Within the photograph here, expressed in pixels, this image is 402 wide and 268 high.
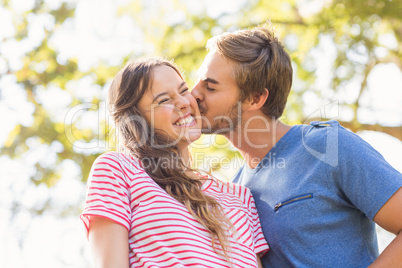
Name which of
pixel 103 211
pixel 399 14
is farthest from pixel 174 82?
pixel 399 14

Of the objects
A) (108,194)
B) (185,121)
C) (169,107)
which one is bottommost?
(108,194)

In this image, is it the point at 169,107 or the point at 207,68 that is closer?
the point at 169,107

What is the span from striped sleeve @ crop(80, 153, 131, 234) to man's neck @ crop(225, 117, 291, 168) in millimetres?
1062

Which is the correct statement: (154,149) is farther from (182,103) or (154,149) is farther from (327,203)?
(327,203)

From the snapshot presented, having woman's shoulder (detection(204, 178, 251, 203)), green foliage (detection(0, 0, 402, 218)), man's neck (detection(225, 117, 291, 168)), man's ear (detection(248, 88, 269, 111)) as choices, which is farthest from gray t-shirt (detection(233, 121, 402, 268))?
green foliage (detection(0, 0, 402, 218))

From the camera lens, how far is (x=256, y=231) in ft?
8.27

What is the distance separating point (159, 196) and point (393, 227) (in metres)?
1.15

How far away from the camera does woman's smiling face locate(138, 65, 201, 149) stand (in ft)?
8.28

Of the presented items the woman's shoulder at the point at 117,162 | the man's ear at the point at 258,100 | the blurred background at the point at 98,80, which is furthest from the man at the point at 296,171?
the blurred background at the point at 98,80

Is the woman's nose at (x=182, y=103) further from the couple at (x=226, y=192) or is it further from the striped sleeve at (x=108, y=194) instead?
the striped sleeve at (x=108, y=194)

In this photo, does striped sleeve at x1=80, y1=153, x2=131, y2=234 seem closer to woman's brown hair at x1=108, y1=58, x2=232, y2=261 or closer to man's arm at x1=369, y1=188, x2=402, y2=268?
woman's brown hair at x1=108, y1=58, x2=232, y2=261

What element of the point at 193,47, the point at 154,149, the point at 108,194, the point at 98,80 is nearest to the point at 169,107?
the point at 154,149

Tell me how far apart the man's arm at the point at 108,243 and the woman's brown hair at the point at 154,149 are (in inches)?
14.6

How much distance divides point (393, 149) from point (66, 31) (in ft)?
16.0
